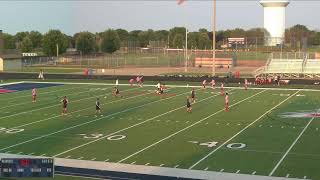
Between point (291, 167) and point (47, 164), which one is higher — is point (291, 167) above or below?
below

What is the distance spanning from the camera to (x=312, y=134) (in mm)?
21688

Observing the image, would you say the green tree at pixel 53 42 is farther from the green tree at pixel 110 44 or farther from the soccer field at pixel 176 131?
the soccer field at pixel 176 131

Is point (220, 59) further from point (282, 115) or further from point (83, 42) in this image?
point (282, 115)

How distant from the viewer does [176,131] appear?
22.6m

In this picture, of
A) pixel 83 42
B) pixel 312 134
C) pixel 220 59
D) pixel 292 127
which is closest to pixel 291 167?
pixel 312 134

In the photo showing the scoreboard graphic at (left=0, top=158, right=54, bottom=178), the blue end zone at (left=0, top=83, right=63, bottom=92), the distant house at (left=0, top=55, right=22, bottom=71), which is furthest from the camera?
the distant house at (left=0, top=55, right=22, bottom=71)

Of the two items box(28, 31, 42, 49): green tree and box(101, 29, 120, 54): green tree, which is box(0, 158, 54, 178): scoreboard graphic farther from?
box(28, 31, 42, 49): green tree

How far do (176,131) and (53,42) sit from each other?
240 ft

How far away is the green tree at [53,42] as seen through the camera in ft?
302

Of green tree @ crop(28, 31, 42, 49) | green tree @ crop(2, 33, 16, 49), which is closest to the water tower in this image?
green tree @ crop(28, 31, 42, 49)

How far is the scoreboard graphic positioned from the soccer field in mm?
5903

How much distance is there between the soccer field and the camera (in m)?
17.3

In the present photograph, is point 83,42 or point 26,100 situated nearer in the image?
point 26,100

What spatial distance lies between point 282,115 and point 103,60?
183 feet
